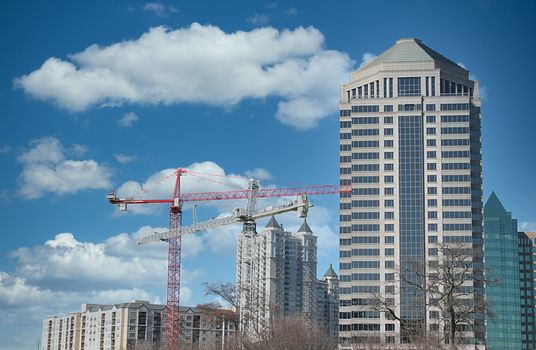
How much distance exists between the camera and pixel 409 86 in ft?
625

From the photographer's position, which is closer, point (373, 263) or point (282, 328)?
point (282, 328)

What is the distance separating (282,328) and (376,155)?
328ft

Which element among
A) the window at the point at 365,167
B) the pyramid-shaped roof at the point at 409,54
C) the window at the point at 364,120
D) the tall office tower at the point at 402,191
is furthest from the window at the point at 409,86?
the window at the point at 365,167

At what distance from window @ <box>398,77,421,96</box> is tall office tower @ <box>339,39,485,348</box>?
8.8 inches

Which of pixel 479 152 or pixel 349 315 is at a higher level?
pixel 479 152

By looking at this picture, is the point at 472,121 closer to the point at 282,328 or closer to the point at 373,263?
the point at 373,263

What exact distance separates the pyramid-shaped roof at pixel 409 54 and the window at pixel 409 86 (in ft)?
16.3

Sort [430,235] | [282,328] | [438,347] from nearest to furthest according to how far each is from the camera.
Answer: [438,347] → [282,328] → [430,235]

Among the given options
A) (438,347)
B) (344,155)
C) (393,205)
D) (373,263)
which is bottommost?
(438,347)

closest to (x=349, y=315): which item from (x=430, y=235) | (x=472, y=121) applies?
(x=430, y=235)

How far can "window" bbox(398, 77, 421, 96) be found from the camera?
189 meters

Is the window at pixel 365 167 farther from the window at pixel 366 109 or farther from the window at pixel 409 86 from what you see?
the window at pixel 409 86

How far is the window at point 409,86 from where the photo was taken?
18938cm

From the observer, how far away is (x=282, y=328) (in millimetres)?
89250
